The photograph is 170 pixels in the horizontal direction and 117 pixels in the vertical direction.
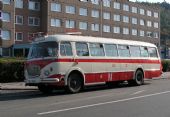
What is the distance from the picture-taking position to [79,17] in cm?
9044

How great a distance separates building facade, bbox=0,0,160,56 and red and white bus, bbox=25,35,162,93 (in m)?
44.1

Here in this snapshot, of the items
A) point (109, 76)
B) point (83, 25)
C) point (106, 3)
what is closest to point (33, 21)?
point (83, 25)

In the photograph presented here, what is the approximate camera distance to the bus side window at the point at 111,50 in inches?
871

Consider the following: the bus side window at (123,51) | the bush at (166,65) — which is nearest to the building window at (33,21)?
the bush at (166,65)

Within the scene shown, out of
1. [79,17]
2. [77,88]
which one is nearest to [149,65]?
[77,88]

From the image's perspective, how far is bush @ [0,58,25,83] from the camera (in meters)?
25.2

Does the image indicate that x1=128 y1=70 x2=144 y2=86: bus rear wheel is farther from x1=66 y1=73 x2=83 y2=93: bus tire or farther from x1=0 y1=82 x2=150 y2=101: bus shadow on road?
x1=66 y1=73 x2=83 y2=93: bus tire

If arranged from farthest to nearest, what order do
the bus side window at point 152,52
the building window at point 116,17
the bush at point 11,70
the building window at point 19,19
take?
the building window at point 116,17, the building window at point 19,19, the bus side window at point 152,52, the bush at point 11,70

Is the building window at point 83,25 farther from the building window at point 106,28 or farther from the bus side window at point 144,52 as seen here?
the bus side window at point 144,52

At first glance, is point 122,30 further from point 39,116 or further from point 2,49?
point 39,116

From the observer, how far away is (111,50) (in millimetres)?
22500

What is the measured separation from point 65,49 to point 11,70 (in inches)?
290

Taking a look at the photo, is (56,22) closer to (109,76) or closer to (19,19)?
(19,19)

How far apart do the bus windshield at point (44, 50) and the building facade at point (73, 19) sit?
46.6 m
